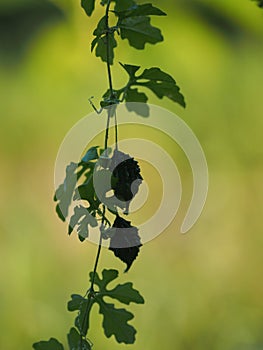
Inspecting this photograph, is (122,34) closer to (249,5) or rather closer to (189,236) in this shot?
(189,236)

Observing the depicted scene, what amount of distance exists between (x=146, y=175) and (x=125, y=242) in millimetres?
1130

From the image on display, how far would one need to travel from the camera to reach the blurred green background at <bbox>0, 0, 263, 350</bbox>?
1457mm

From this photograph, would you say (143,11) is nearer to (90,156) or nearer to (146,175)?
(90,156)

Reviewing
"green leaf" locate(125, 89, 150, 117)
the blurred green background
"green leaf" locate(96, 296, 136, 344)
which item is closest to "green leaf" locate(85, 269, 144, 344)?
"green leaf" locate(96, 296, 136, 344)

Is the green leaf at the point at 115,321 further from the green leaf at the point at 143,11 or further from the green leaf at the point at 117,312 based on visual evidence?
the green leaf at the point at 143,11

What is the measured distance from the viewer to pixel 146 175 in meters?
1.59

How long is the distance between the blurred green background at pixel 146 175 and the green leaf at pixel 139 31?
3.23 feet

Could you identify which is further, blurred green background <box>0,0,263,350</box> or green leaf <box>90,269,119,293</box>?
blurred green background <box>0,0,263,350</box>

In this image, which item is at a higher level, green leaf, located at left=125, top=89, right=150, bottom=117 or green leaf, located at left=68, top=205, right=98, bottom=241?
green leaf, located at left=125, top=89, right=150, bottom=117

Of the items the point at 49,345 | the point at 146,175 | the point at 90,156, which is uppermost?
the point at 146,175

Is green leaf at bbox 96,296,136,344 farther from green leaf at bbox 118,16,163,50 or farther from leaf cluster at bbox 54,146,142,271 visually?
green leaf at bbox 118,16,163,50

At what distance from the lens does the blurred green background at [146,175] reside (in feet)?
4.78

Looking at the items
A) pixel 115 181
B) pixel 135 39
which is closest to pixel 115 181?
pixel 115 181

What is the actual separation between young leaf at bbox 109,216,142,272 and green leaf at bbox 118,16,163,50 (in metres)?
0.12
